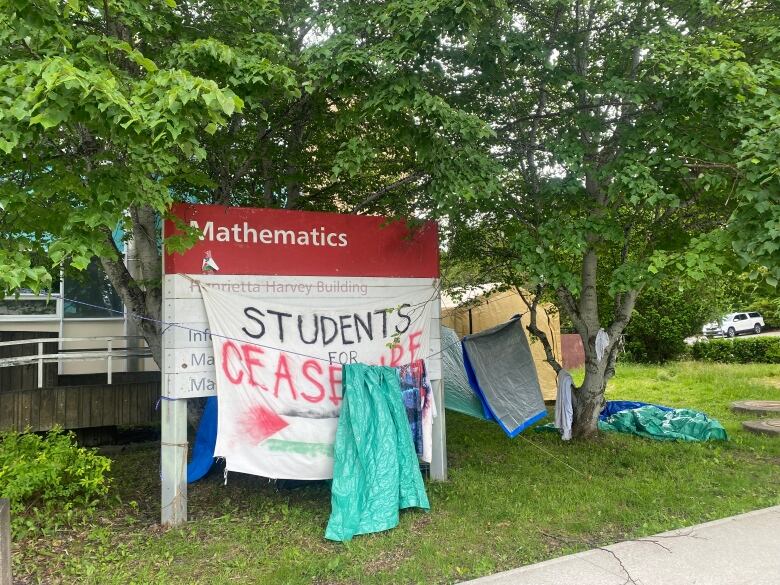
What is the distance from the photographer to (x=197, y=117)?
369cm

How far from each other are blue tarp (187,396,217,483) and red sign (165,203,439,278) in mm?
1705

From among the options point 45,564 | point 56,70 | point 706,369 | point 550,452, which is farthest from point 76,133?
point 706,369

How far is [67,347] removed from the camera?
10.6 metres

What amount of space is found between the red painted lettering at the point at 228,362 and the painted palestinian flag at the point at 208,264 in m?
0.69

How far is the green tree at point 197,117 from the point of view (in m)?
3.47

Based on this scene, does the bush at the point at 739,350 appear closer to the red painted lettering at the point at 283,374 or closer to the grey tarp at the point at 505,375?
the grey tarp at the point at 505,375

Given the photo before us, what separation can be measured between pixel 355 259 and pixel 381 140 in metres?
2.03

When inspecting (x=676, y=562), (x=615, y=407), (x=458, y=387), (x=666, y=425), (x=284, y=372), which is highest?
(x=284, y=372)

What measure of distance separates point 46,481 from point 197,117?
3.51m

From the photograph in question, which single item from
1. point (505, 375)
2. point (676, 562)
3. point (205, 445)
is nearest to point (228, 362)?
point (205, 445)

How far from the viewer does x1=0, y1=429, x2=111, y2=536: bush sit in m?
4.81

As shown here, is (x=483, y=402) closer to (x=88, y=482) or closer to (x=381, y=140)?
(x=381, y=140)

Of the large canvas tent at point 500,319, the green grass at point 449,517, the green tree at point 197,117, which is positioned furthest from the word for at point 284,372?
the large canvas tent at point 500,319

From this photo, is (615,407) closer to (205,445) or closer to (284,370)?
(284,370)
